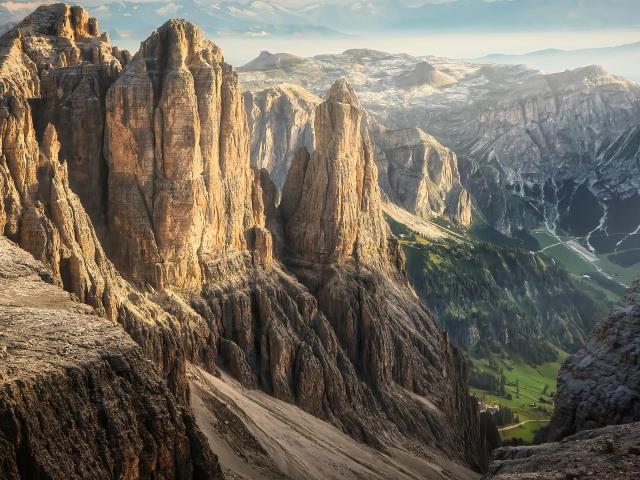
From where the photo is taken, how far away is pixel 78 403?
44.6 m

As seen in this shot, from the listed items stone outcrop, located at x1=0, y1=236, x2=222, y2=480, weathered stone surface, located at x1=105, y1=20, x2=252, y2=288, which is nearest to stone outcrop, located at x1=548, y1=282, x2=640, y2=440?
stone outcrop, located at x1=0, y1=236, x2=222, y2=480

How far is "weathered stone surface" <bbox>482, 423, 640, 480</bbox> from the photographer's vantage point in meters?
44.5

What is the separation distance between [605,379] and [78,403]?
4256cm

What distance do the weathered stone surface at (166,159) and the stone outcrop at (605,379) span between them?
40.8 meters

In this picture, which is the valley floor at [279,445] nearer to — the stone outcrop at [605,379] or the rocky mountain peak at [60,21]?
the stone outcrop at [605,379]

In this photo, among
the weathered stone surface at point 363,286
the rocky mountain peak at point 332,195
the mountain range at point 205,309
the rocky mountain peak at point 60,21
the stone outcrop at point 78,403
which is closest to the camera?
the stone outcrop at point 78,403

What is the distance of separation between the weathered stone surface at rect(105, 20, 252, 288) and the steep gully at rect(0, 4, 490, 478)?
0.50 feet

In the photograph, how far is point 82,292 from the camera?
7112 centimetres

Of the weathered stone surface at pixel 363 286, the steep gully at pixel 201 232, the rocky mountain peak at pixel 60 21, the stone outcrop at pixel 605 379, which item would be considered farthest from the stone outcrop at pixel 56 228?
the weathered stone surface at pixel 363 286

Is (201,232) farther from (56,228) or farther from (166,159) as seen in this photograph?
(56,228)

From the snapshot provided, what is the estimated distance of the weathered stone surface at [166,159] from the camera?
86.9 metres

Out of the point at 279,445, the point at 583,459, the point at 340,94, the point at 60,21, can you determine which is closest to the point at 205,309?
the point at 279,445

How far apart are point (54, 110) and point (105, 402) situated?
157 feet

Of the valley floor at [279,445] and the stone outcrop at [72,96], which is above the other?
the stone outcrop at [72,96]
